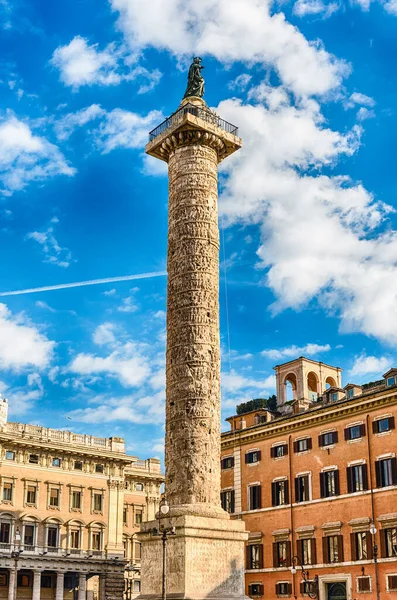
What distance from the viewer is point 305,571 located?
130 feet

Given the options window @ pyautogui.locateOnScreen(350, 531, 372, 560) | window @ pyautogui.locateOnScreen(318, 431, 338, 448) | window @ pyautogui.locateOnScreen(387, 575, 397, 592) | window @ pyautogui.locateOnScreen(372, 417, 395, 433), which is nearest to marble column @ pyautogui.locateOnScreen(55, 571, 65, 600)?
window @ pyautogui.locateOnScreen(318, 431, 338, 448)

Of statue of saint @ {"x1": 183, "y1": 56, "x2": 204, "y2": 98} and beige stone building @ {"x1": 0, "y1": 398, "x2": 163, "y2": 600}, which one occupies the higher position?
statue of saint @ {"x1": 183, "y1": 56, "x2": 204, "y2": 98}

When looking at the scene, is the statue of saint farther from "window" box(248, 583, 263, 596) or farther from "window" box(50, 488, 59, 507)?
"window" box(50, 488, 59, 507)

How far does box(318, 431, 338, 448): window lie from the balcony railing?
17387 mm

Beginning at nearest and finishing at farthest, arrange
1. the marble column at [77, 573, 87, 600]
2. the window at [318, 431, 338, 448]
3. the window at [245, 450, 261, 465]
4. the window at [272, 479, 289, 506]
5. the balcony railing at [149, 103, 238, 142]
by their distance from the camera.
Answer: the balcony railing at [149, 103, 238, 142] < the window at [318, 431, 338, 448] < the window at [272, 479, 289, 506] < the window at [245, 450, 261, 465] < the marble column at [77, 573, 87, 600]

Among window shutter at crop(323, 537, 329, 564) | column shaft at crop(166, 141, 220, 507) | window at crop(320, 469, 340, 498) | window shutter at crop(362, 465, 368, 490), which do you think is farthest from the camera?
window at crop(320, 469, 340, 498)

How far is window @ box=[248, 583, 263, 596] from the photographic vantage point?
1645 inches

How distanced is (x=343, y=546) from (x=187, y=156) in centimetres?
2058

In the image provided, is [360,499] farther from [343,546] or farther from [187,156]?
[187,156]

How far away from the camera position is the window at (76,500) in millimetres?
56891

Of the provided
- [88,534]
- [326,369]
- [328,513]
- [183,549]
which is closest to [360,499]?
[328,513]

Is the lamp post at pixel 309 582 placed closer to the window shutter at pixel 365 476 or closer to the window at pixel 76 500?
the window shutter at pixel 365 476

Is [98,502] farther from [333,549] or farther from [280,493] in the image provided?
[333,549]

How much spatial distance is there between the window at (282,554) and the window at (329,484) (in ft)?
11.6
